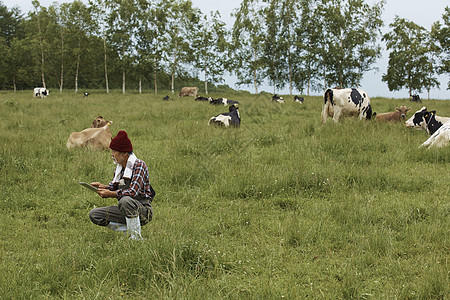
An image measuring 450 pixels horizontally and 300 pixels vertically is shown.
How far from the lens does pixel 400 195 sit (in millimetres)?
6078

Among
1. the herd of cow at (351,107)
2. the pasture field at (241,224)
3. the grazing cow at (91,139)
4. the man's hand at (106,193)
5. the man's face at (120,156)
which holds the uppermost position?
the herd of cow at (351,107)

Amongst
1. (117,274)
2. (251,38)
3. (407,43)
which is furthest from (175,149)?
(407,43)

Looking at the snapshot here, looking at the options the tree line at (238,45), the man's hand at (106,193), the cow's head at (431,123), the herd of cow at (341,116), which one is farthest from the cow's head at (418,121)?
the tree line at (238,45)

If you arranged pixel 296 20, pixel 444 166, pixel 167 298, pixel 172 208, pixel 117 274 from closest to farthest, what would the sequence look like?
pixel 167 298, pixel 117 274, pixel 172 208, pixel 444 166, pixel 296 20

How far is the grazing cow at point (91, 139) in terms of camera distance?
31.8 ft

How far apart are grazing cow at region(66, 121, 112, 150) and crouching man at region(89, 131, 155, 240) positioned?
5453 millimetres

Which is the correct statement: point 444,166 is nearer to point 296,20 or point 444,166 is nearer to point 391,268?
point 391,268

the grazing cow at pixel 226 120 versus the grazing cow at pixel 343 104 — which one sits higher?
the grazing cow at pixel 343 104

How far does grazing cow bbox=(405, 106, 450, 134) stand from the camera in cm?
1117

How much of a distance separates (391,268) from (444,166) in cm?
502

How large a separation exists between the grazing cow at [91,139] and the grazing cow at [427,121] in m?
9.58

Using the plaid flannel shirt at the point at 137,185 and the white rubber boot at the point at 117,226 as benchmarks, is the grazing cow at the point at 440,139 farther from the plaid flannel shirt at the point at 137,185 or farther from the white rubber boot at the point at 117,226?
the white rubber boot at the point at 117,226

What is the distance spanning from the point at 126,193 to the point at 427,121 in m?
10.7

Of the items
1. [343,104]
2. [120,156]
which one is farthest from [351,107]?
[120,156]
